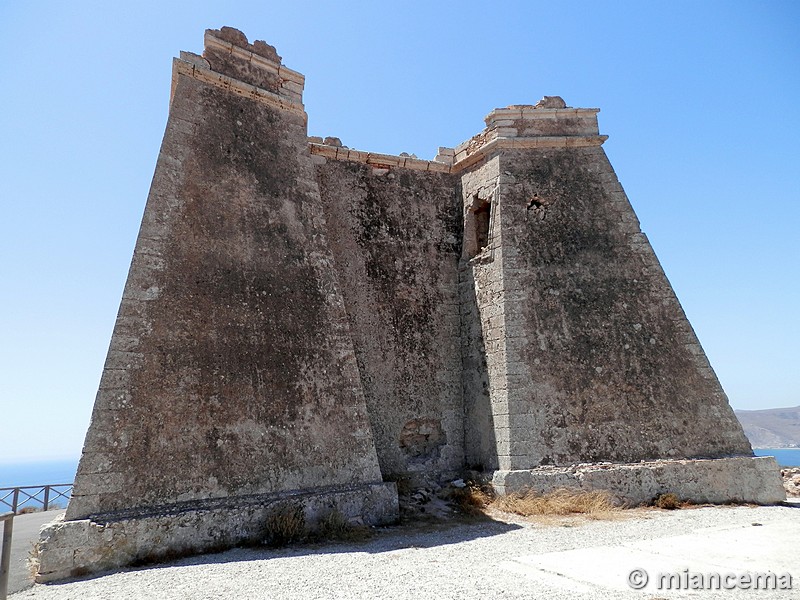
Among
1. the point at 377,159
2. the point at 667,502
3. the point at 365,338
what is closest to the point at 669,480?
the point at 667,502

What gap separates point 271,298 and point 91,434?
101 inches

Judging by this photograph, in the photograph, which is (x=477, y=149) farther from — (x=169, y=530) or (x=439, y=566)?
(x=169, y=530)

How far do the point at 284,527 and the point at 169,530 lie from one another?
3.75 feet

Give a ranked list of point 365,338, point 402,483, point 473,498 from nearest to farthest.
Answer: point 473,498 → point 402,483 → point 365,338

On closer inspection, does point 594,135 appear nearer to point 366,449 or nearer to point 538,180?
point 538,180

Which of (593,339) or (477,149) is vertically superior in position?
(477,149)

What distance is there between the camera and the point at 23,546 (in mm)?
6504

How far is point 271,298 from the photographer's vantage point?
7008 millimetres

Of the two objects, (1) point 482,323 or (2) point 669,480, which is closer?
(2) point 669,480

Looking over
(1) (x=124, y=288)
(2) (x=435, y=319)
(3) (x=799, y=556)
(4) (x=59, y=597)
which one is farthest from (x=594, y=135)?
(4) (x=59, y=597)

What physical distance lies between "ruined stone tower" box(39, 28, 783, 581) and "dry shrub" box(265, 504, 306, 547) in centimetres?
9

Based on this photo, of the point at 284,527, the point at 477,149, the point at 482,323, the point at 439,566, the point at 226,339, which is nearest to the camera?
the point at 439,566

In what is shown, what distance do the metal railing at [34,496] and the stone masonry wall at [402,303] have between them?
5.53m

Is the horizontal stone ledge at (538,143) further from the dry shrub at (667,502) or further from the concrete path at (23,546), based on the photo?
the concrete path at (23,546)
